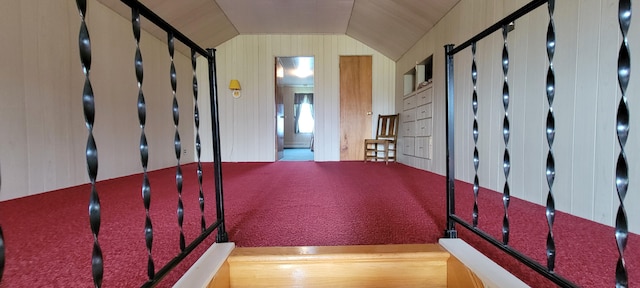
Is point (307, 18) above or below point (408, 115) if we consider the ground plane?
above

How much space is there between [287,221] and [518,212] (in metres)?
1.32

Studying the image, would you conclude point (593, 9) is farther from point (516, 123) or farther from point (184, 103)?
point (184, 103)

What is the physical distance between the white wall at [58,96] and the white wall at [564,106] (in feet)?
11.8

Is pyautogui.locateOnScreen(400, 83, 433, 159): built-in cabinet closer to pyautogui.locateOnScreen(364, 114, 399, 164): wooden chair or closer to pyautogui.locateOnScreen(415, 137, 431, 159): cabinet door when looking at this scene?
pyautogui.locateOnScreen(415, 137, 431, 159): cabinet door

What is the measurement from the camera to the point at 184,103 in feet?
14.9

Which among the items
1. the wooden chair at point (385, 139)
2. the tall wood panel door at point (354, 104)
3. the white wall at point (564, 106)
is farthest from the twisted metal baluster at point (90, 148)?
the tall wood panel door at point (354, 104)

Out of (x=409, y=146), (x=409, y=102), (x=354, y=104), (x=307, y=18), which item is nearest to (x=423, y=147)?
(x=409, y=146)

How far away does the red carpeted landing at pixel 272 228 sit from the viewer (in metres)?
0.92

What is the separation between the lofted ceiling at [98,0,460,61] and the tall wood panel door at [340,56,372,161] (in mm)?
429

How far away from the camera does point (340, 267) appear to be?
101 centimetres

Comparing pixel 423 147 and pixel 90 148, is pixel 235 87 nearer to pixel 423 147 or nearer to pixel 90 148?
pixel 423 147

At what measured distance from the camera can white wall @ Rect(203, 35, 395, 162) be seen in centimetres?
490

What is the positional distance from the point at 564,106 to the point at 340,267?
1575mm

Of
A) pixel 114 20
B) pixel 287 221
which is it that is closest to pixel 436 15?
pixel 287 221
